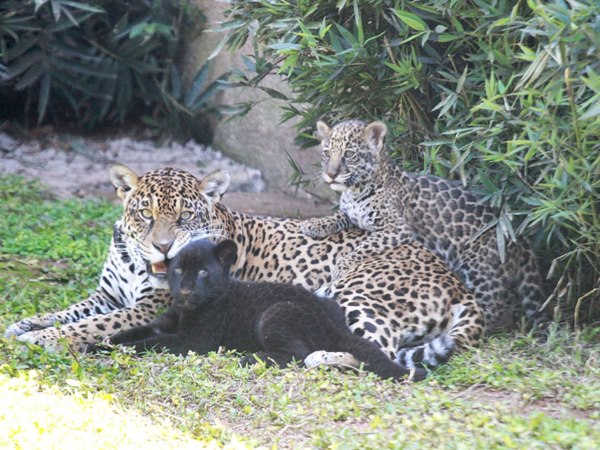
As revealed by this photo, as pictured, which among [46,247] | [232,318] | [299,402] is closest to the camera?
[299,402]

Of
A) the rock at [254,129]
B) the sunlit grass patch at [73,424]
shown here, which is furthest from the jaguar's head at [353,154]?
the rock at [254,129]

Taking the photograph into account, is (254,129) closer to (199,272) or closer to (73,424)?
(199,272)

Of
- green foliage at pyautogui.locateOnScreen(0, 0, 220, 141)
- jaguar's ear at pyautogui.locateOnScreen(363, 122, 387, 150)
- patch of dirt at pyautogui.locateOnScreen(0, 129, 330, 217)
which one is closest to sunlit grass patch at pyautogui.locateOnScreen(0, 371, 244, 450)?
jaguar's ear at pyautogui.locateOnScreen(363, 122, 387, 150)

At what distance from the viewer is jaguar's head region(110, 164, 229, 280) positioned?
775 centimetres

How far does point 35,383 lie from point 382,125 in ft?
11.4

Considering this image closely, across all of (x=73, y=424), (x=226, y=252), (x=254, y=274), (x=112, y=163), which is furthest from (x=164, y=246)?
(x=112, y=163)

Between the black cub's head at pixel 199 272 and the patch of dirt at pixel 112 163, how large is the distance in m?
4.19

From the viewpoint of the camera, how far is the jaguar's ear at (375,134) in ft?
27.0

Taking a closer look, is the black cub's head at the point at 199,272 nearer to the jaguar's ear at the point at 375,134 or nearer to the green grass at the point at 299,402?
the green grass at the point at 299,402

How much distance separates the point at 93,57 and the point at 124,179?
19.7 feet

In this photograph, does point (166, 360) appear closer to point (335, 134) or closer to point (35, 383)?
point (35, 383)

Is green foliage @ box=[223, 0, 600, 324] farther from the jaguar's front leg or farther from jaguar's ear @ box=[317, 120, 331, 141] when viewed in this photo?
the jaguar's front leg

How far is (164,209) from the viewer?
786 centimetres

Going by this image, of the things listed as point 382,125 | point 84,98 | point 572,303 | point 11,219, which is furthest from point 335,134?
point 84,98
